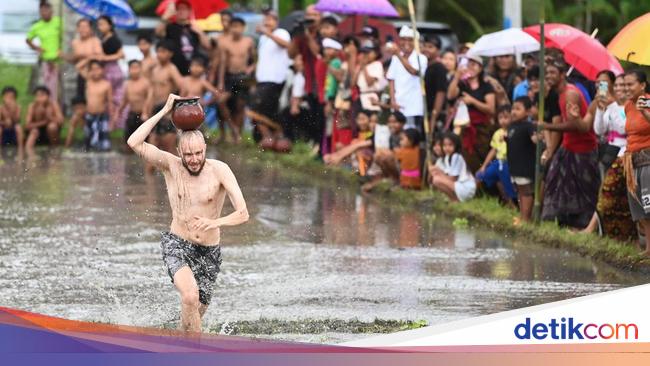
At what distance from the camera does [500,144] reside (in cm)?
1809

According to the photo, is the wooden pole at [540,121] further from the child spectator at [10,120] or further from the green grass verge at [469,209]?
the child spectator at [10,120]

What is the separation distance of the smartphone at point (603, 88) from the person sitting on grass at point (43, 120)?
12805 millimetres

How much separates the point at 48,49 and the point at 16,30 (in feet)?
17.5

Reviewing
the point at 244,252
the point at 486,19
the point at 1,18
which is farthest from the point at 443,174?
the point at 486,19

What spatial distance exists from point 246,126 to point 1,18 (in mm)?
7866

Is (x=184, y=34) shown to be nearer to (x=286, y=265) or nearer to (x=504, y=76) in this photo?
(x=504, y=76)

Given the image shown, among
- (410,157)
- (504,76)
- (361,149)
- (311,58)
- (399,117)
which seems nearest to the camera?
(504,76)

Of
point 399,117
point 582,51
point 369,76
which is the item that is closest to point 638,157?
point 582,51

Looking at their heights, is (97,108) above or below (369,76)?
below

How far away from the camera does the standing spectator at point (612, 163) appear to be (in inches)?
593

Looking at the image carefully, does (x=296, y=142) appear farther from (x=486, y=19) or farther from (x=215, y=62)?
(x=486, y=19)

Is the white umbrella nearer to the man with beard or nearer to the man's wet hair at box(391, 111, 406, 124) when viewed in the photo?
the man's wet hair at box(391, 111, 406, 124)

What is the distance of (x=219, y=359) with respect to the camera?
8898mm

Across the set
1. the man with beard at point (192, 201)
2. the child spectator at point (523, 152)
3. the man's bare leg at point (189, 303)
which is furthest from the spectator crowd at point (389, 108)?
the man's bare leg at point (189, 303)
